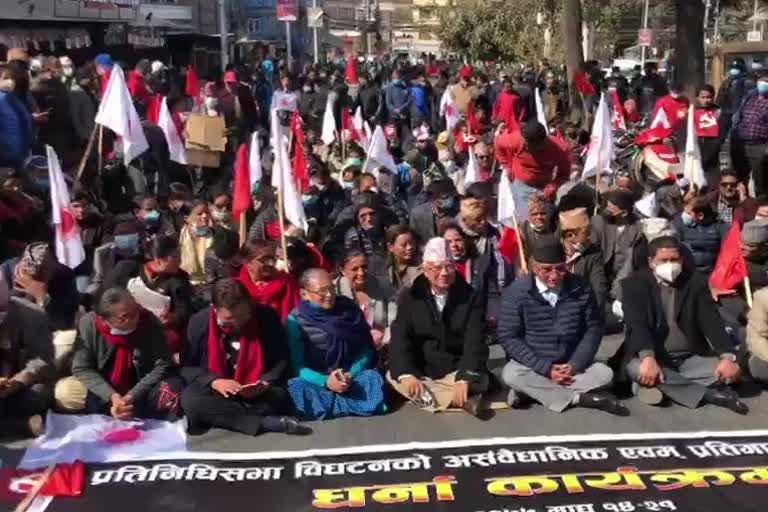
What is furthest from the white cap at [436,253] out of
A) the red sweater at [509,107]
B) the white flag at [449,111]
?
the white flag at [449,111]

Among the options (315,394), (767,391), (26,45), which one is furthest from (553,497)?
(26,45)

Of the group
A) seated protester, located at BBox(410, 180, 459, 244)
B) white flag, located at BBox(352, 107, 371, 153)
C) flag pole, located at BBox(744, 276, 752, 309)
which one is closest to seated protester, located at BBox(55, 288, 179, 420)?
seated protester, located at BBox(410, 180, 459, 244)

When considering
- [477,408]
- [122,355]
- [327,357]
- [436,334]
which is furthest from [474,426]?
[122,355]

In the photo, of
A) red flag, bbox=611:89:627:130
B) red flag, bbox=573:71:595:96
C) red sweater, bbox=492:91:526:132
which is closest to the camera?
red sweater, bbox=492:91:526:132

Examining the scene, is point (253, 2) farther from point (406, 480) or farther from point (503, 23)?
point (406, 480)

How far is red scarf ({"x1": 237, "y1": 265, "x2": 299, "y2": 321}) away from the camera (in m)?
7.02

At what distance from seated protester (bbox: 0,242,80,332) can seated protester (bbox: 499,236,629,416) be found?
9.07 ft

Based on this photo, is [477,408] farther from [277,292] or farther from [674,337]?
[277,292]

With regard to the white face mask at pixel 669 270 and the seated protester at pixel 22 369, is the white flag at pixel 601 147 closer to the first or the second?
the white face mask at pixel 669 270

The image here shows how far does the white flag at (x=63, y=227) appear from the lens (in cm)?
739

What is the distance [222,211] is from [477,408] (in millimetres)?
3405

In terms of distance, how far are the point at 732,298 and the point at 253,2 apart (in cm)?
3994

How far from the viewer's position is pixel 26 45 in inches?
790

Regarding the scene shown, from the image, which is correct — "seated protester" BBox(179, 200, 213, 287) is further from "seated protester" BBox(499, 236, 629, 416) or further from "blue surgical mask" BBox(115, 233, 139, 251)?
"seated protester" BBox(499, 236, 629, 416)
